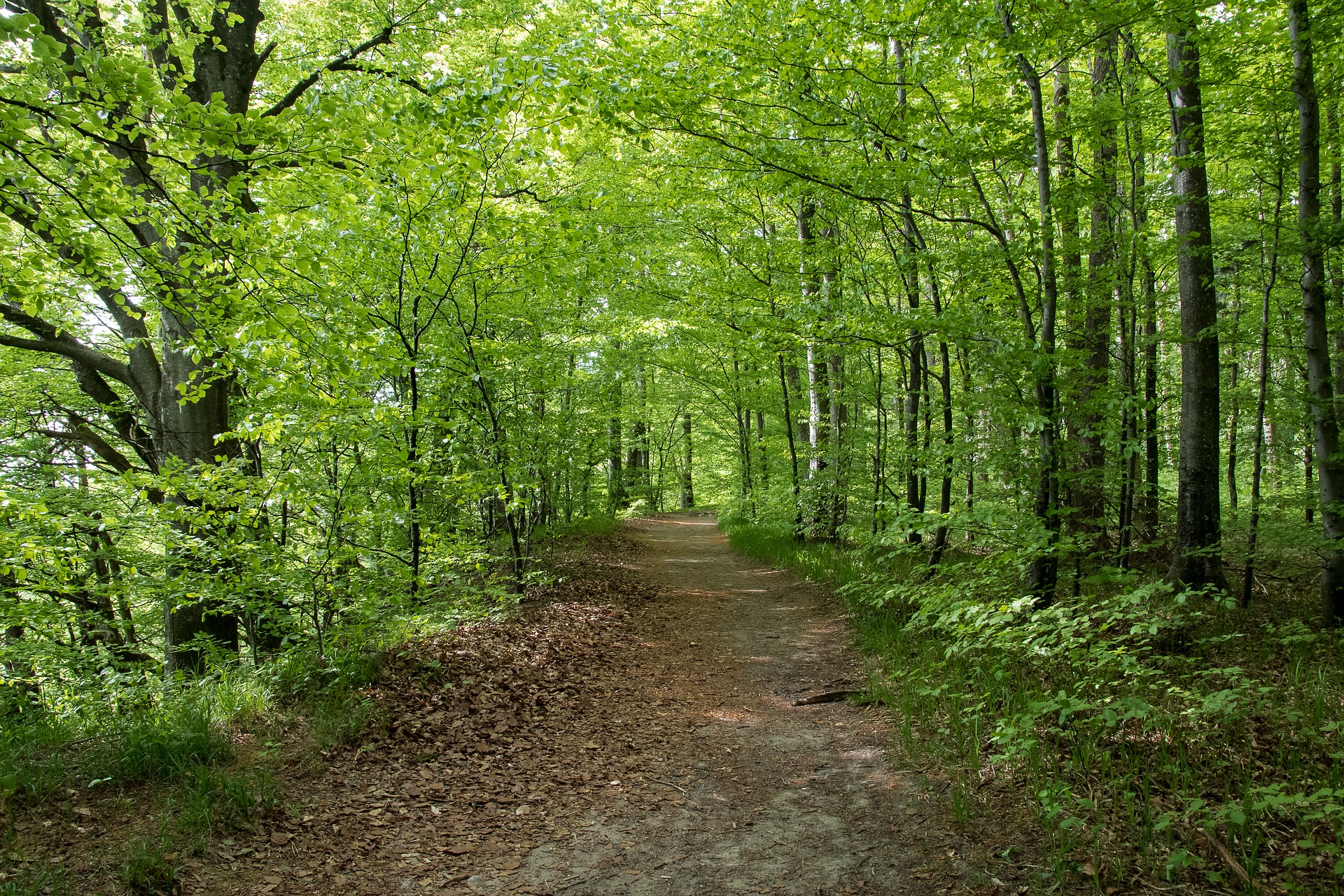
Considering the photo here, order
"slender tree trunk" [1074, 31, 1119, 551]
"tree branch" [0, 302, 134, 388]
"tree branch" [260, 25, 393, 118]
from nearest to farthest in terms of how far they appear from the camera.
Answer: "slender tree trunk" [1074, 31, 1119, 551], "tree branch" [0, 302, 134, 388], "tree branch" [260, 25, 393, 118]

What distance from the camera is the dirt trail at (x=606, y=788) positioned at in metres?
3.35

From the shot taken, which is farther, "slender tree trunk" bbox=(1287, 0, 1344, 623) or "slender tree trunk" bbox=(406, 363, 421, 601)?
"slender tree trunk" bbox=(406, 363, 421, 601)

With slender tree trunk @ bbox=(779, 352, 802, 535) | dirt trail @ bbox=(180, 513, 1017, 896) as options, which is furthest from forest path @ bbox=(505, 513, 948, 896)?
slender tree trunk @ bbox=(779, 352, 802, 535)

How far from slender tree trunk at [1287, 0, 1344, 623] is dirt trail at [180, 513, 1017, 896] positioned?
4.16 m

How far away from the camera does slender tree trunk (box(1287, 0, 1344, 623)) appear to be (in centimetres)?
538

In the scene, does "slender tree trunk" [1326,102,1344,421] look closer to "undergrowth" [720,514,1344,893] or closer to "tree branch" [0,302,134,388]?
"undergrowth" [720,514,1344,893]

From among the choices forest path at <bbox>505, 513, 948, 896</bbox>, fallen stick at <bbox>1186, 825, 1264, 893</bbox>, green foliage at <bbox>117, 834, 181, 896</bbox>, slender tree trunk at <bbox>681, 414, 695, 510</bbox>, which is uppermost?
slender tree trunk at <bbox>681, 414, 695, 510</bbox>

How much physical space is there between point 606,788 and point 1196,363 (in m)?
6.50

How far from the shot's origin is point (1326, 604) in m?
5.74

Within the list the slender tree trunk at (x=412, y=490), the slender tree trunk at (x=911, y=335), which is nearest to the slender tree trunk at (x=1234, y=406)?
the slender tree trunk at (x=911, y=335)

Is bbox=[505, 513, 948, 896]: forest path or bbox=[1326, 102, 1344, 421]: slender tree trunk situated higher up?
bbox=[1326, 102, 1344, 421]: slender tree trunk

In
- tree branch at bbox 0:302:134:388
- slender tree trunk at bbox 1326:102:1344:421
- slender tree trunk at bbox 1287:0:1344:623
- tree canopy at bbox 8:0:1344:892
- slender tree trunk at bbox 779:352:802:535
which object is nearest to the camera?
tree canopy at bbox 8:0:1344:892

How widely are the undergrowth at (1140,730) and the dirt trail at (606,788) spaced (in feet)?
1.54

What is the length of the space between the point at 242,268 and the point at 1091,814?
6.12 meters
